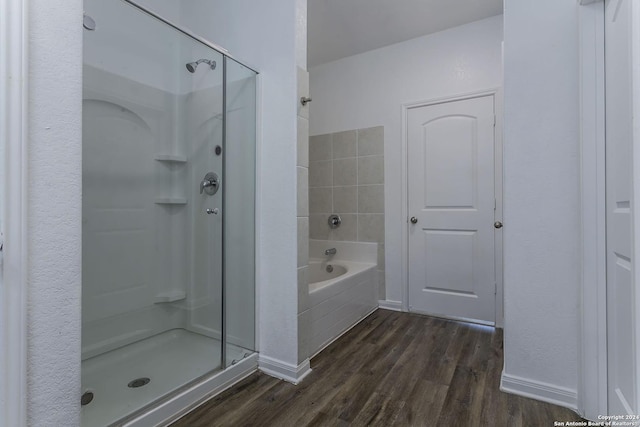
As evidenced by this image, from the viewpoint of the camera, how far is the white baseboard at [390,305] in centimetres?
288

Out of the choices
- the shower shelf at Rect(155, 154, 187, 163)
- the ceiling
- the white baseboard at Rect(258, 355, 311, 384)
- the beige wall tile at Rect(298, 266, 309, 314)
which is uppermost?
the ceiling

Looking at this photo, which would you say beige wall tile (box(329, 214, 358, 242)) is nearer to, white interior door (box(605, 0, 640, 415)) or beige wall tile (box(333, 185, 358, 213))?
beige wall tile (box(333, 185, 358, 213))

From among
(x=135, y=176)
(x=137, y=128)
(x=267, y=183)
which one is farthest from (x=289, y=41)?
(x=135, y=176)

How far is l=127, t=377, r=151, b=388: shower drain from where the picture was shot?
1449 millimetres

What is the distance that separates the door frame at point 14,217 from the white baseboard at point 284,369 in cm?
115

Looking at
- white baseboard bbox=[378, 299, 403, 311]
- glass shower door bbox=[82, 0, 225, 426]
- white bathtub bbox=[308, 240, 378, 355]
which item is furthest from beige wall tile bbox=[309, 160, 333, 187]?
glass shower door bbox=[82, 0, 225, 426]

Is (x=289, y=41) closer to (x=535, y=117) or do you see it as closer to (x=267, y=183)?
(x=267, y=183)

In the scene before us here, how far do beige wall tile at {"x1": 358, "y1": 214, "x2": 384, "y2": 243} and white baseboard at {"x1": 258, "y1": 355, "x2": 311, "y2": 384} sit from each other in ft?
4.91

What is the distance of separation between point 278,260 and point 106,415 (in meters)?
1.00

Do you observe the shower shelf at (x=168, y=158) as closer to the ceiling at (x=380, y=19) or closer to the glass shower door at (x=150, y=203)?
the glass shower door at (x=150, y=203)

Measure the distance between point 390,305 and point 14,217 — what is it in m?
2.74

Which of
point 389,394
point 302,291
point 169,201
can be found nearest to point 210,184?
point 169,201

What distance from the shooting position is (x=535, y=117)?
1504mm

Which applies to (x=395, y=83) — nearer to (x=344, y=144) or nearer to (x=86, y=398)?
(x=344, y=144)
